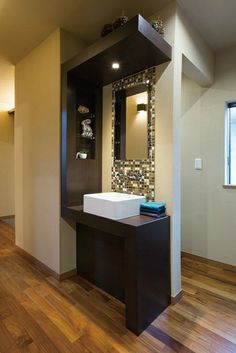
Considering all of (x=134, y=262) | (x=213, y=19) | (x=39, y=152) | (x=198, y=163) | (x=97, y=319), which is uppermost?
(x=213, y=19)

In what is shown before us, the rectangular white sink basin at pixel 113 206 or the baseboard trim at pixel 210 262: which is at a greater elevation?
the rectangular white sink basin at pixel 113 206

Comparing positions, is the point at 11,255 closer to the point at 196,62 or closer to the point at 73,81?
the point at 73,81

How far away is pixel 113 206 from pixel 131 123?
0.96m

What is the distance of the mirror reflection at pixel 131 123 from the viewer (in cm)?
212

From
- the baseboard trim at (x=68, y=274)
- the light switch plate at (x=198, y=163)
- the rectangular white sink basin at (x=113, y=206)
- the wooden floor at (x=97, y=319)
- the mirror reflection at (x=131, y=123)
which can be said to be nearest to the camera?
the wooden floor at (x=97, y=319)

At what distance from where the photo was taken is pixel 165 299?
1.88 m

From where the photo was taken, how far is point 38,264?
2713 mm

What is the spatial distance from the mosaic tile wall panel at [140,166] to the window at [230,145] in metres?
1.21

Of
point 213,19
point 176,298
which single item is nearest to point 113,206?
point 176,298

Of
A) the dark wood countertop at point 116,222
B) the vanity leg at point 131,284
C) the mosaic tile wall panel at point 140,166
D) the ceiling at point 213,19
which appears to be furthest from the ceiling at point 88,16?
the vanity leg at point 131,284

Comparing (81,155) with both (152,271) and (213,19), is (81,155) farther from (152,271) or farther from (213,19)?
(213,19)

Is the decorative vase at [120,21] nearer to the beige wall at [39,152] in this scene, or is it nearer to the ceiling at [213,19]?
the ceiling at [213,19]

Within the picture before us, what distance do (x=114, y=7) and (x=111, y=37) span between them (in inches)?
18.9

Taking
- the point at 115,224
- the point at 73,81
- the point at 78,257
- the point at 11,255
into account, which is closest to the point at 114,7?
the point at 73,81
